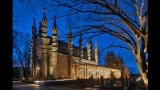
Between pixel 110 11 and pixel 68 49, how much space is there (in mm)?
71811

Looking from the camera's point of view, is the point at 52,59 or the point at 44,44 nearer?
the point at 52,59

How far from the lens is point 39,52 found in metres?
81.3

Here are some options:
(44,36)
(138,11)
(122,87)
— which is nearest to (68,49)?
(44,36)

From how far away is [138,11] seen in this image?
1373 cm

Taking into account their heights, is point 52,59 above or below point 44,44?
below
